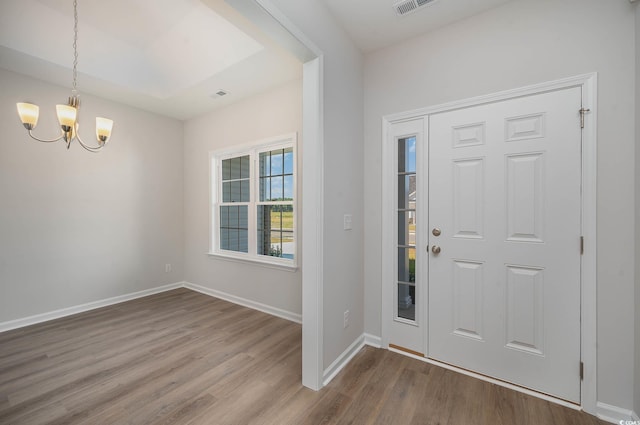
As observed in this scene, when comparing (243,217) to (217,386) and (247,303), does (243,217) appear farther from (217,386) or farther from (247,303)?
(217,386)

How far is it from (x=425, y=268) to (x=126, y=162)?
4.36m

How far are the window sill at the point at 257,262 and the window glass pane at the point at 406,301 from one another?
1.28 meters

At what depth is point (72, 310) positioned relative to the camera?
3271 mm

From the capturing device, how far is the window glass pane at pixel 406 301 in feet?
7.53

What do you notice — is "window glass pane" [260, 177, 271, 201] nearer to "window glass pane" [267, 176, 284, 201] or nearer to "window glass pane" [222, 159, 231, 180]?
"window glass pane" [267, 176, 284, 201]

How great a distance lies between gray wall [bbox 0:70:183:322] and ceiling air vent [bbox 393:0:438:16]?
13.0ft

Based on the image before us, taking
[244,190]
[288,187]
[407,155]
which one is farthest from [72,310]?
[407,155]

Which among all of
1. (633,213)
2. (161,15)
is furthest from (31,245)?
(633,213)

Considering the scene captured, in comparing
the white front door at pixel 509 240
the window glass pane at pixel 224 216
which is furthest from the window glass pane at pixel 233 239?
the white front door at pixel 509 240

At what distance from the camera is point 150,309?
3.44 meters

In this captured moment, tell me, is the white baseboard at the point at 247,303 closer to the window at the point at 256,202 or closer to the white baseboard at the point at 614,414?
the window at the point at 256,202

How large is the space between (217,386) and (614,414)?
2.62 m

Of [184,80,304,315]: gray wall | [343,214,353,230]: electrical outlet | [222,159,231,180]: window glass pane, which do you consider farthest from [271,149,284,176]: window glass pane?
[343,214,353,230]: electrical outlet

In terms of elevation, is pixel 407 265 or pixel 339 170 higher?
pixel 339 170
